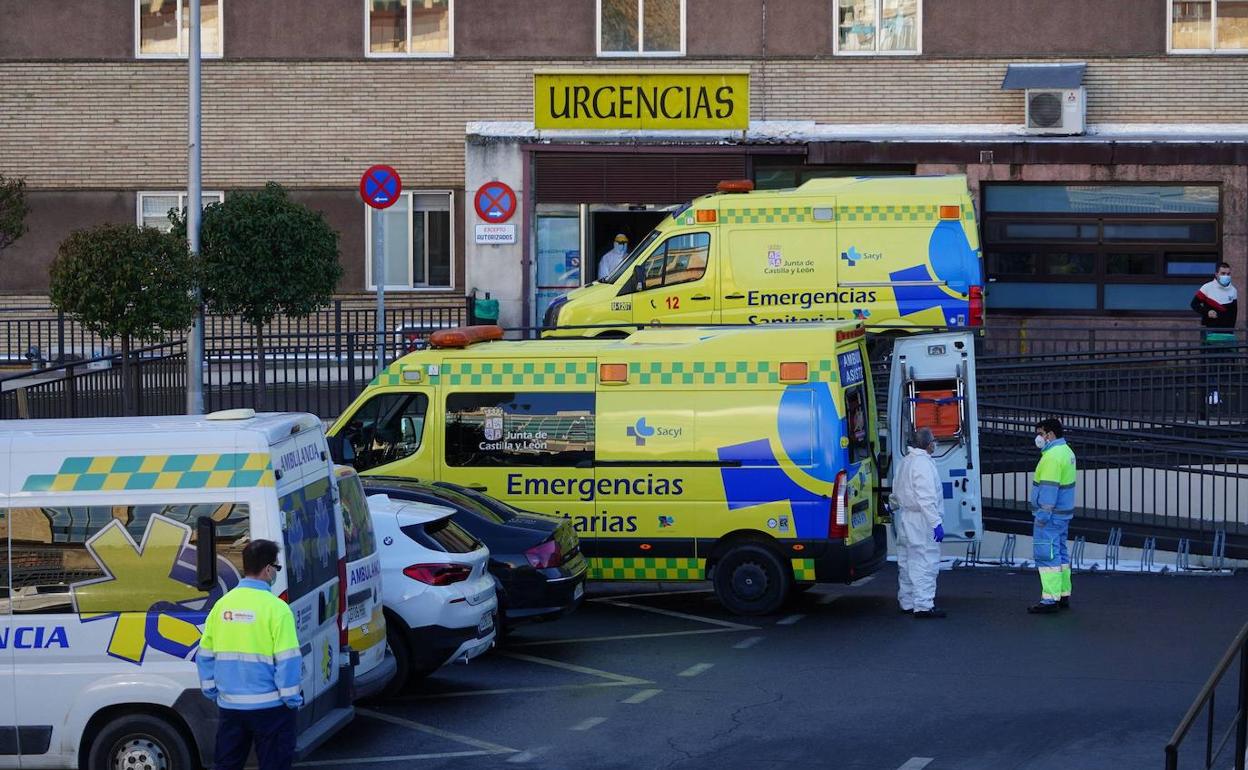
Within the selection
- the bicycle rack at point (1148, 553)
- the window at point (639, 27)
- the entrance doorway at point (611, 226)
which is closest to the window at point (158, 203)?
the entrance doorway at point (611, 226)

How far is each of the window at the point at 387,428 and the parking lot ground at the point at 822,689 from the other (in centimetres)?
202

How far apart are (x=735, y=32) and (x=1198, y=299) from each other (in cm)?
849

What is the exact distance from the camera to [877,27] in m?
27.8

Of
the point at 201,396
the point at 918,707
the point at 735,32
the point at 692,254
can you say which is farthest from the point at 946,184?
the point at 918,707

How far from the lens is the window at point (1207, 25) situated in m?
27.4

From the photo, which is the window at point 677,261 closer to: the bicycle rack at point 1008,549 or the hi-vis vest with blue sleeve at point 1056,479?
the bicycle rack at point 1008,549

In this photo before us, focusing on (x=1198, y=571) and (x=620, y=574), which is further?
(x=1198, y=571)

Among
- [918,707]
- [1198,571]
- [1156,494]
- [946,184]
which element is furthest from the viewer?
[946,184]

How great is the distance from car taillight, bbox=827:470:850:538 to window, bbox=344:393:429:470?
3.65 metres

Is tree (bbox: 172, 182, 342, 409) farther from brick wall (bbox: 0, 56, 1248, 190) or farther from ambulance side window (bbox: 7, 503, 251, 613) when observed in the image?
ambulance side window (bbox: 7, 503, 251, 613)

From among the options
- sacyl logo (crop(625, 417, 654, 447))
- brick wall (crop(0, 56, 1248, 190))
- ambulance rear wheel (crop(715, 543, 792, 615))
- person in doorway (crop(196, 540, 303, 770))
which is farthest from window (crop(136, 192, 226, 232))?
person in doorway (crop(196, 540, 303, 770))

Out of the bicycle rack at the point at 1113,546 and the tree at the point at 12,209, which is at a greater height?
the tree at the point at 12,209

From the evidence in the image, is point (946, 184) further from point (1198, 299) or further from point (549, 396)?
point (549, 396)

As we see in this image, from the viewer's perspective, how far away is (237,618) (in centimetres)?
832
